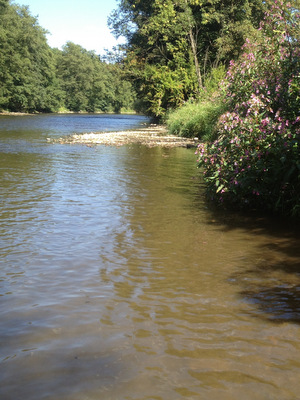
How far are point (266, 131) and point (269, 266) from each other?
10.4 feet

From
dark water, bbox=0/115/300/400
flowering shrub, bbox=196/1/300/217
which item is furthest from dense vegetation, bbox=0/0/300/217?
dark water, bbox=0/115/300/400

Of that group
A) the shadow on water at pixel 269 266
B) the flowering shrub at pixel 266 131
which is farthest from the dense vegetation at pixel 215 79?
the shadow on water at pixel 269 266

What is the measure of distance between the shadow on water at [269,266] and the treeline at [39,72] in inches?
1223

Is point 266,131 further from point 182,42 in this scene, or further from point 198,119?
point 182,42

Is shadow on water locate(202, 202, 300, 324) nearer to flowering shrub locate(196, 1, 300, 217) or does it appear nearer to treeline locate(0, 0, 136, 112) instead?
flowering shrub locate(196, 1, 300, 217)

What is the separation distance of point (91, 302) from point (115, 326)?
0.53m

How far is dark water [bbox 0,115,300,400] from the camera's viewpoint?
2.79m

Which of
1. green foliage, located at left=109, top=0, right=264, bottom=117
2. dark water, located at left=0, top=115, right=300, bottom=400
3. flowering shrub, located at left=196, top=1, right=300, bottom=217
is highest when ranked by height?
green foliage, located at left=109, top=0, right=264, bottom=117

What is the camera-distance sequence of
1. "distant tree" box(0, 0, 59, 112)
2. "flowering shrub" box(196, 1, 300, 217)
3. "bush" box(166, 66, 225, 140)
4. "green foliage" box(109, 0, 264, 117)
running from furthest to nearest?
1. "distant tree" box(0, 0, 59, 112)
2. "green foliage" box(109, 0, 264, 117)
3. "bush" box(166, 66, 225, 140)
4. "flowering shrub" box(196, 1, 300, 217)

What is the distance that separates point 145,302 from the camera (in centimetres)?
397

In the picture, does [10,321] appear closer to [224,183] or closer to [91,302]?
[91,302]

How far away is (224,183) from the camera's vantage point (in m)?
7.97

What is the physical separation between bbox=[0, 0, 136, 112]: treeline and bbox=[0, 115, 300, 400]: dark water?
31.2 metres

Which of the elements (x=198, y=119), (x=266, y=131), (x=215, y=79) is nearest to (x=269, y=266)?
(x=266, y=131)
